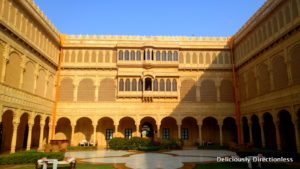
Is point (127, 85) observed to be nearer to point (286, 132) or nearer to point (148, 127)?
point (148, 127)

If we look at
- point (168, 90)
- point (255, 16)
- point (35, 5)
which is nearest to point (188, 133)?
point (168, 90)

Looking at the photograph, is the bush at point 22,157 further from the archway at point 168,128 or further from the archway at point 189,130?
the archway at point 189,130

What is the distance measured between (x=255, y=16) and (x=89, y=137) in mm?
22657

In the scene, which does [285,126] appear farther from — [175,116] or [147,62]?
[147,62]

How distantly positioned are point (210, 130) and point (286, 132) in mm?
9116

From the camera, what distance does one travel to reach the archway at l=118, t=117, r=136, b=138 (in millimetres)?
29719

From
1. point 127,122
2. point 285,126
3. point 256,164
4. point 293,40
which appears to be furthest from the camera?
point 127,122

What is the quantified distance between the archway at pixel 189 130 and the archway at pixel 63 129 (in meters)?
13.8

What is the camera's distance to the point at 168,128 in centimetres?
3014

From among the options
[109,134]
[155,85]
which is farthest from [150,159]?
A: [109,134]

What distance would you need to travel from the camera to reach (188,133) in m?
30.1

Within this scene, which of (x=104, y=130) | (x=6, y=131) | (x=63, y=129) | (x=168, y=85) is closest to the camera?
(x=6, y=131)

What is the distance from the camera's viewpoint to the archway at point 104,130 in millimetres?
29181

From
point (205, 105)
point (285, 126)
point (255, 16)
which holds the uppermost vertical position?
point (255, 16)
